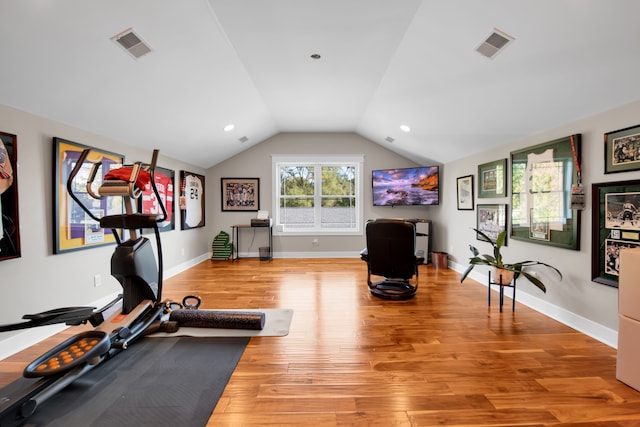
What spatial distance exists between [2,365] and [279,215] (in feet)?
15.1

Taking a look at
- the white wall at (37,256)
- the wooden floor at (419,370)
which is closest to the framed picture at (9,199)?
the white wall at (37,256)

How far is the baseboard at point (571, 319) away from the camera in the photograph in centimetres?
229

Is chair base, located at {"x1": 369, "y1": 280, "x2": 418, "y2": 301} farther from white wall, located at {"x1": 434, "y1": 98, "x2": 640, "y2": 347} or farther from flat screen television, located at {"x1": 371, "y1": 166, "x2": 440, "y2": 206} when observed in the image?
flat screen television, located at {"x1": 371, "y1": 166, "x2": 440, "y2": 206}

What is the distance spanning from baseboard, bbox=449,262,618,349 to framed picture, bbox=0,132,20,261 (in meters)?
4.73

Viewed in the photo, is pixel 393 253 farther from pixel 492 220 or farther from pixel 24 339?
pixel 24 339

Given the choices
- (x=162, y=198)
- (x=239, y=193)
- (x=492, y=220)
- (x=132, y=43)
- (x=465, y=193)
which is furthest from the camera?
(x=239, y=193)

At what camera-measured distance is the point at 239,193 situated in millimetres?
6129

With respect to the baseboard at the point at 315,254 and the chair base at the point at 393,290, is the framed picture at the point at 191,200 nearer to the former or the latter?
the baseboard at the point at 315,254

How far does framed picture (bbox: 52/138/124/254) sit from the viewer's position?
8.42ft

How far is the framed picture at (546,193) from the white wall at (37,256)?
4.73 metres

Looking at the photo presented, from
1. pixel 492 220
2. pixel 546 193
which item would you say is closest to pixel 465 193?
pixel 492 220

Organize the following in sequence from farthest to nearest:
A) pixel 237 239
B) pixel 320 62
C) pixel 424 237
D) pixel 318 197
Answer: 1. pixel 318 197
2. pixel 237 239
3. pixel 424 237
4. pixel 320 62

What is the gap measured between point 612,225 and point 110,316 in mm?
4090

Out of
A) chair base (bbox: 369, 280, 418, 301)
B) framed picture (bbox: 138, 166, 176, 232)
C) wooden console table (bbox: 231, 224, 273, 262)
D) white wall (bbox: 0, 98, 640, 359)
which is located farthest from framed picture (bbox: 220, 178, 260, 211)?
chair base (bbox: 369, 280, 418, 301)
